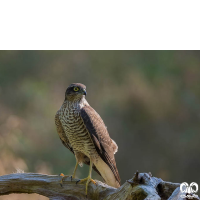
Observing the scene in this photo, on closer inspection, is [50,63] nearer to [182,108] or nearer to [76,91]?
[182,108]

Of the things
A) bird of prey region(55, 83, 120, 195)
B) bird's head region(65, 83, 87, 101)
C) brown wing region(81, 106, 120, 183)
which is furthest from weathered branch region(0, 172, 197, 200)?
bird's head region(65, 83, 87, 101)

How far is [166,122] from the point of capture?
10.2 metres

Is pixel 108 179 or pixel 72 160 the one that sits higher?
pixel 72 160

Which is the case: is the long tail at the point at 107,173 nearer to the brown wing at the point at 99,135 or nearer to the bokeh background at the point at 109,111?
the brown wing at the point at 99,135

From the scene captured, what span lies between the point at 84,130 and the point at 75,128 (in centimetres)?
12

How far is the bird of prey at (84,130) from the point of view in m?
3.99

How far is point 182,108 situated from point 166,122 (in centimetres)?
76

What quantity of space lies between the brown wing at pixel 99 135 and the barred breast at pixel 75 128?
68 millimetres

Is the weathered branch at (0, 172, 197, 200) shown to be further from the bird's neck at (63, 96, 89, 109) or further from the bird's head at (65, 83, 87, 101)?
the bird's head at (65, 83, 87, 101)

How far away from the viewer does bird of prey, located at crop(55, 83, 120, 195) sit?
3988 millimetres

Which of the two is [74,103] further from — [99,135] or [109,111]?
[109,111]

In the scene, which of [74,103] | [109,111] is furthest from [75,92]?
[109,111]
